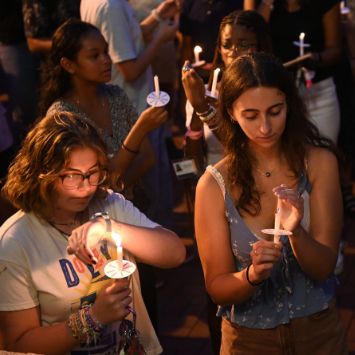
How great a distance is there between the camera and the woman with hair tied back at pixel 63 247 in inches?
91.0

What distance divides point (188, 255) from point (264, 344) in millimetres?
2632

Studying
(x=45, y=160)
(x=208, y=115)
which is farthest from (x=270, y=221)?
(x=208, y=115)

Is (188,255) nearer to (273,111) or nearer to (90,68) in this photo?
(90,68)

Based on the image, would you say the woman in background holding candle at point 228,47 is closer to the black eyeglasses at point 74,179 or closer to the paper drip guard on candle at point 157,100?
the paper drip guard on candle at point 157,100

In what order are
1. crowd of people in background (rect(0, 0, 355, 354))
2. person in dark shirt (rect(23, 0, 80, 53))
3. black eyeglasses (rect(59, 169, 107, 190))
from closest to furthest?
crowd of people in background (rect(0, 0, 355, 354))
black eyeglasses (rect(59, 169, 107, 190))
person in dark shirt (rect(23, 0, 80, 53))

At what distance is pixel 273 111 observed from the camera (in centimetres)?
269

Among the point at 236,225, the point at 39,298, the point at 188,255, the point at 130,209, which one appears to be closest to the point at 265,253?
the point at 236,225

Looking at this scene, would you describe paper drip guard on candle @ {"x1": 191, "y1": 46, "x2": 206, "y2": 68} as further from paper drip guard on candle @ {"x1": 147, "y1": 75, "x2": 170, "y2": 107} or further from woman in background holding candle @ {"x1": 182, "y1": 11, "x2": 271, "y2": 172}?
paper drip guard on candle @ {"x1": 147, "y1": 75, "x2": 170, "y2": 107}

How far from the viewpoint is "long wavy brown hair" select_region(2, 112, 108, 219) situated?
243cm

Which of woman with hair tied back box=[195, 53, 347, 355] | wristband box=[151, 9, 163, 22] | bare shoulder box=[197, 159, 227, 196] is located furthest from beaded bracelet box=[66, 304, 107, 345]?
wristband box=[151, 9, 163, 22]

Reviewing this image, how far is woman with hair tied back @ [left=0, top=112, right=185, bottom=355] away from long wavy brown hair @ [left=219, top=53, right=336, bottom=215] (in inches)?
13.1

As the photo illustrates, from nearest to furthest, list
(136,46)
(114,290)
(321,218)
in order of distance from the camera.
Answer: (114,290), (321,218), (136,46)

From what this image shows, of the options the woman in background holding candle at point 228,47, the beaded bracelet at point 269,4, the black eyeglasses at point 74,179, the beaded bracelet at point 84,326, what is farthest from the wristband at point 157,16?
the beaded bracelet at point 84,326

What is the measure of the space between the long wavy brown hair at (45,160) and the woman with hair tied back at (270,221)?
0.49m
